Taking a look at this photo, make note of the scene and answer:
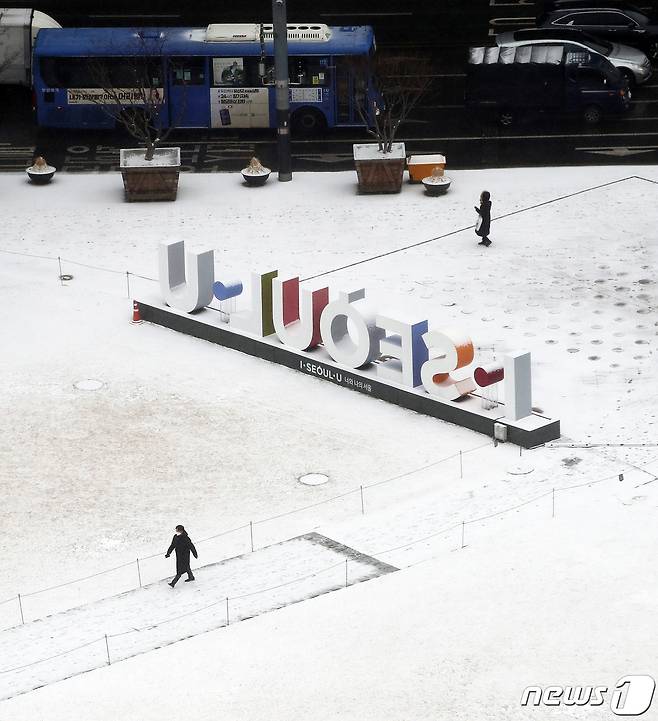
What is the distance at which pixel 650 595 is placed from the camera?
1881 cm

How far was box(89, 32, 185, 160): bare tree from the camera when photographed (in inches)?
1602

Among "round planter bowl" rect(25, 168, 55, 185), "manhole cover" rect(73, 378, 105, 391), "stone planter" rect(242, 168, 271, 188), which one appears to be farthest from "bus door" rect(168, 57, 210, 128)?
"manhole cover" rect(73, 378, 105, 391)

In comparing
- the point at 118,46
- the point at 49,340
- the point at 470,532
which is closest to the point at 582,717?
the point at 470,532

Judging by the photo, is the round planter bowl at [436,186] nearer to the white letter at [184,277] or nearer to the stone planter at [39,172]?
Answer: the white letter at [184,277]

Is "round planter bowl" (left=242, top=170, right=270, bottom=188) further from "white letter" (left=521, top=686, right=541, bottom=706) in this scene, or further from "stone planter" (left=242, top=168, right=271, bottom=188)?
"white letter" (left=521, top=686, right=541, bottom=706)

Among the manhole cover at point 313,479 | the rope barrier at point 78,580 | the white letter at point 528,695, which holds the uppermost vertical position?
the white letter at point 528,695

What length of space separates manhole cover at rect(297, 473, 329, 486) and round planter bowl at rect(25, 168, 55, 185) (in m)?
17.3

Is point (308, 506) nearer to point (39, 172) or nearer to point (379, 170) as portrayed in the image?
point (379, 170)

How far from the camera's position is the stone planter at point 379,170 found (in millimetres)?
37094

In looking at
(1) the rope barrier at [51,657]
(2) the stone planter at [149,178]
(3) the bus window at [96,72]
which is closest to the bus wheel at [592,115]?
(3) the bus window at [96,72]

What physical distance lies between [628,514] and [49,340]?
12.5m

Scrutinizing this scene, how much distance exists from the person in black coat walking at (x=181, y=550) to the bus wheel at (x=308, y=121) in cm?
2353

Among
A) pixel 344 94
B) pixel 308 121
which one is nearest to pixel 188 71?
pixel 308 121

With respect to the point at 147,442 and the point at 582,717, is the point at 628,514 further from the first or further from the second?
the point at 147,442
